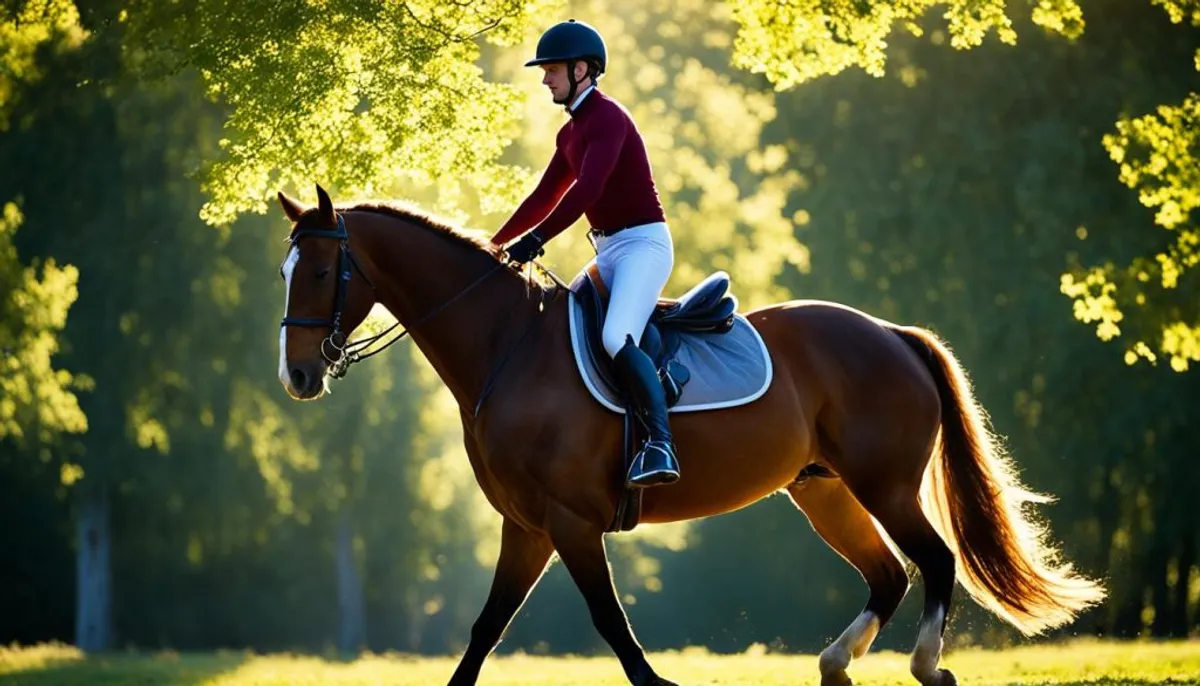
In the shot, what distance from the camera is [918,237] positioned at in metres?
30.5

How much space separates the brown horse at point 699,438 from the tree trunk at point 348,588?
34529mm

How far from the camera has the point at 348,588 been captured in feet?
149

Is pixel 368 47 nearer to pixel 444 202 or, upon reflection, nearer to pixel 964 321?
pixel 444 202

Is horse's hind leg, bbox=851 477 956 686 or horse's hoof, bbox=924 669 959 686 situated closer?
horse's hoof, bbox=924 669 959 686

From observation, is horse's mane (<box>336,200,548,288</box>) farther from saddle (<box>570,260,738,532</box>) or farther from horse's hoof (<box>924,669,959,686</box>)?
horse's hoof (<box>924,669,959,686</box>)

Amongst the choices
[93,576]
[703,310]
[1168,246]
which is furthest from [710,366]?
[93,576]

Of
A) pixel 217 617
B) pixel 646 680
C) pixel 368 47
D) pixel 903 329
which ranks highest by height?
pixel 368 47

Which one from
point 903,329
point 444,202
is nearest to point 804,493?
point 903,329

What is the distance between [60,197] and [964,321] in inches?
659

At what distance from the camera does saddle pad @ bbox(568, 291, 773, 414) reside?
9.79 m

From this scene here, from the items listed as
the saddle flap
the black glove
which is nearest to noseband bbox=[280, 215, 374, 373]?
the black glove

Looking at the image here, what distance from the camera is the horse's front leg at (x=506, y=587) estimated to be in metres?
10.1

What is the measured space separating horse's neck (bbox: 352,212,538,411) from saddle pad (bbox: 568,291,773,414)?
414 mm

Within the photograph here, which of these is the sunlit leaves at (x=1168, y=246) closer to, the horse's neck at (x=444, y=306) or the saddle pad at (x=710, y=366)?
the saddle pad at (x=710, y=366)
